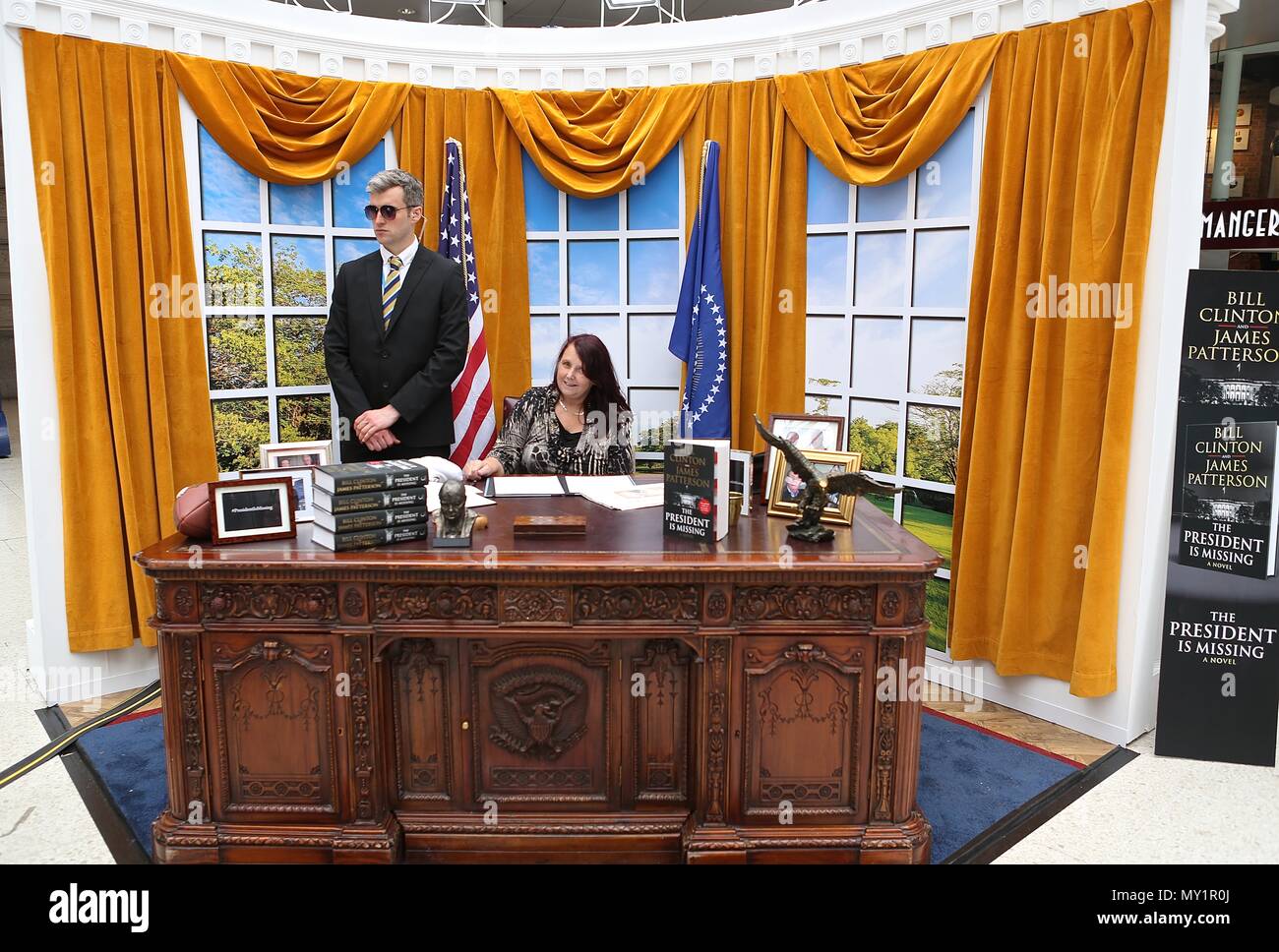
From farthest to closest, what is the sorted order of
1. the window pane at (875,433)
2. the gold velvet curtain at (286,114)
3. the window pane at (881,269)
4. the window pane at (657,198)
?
Answer: 1. the window pane at (657,198)
2. the window pane at (875,433)
3. the window pane at (881,269)
4. the gold velvet curtain at (286,114)

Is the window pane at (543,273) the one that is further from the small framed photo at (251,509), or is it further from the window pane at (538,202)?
the small framed photo at (251,509)

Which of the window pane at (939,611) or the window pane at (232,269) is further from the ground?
the window pane at (232,269)

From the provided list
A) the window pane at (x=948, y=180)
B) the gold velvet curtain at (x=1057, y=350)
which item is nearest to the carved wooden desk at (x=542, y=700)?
the gold velvet curtain at (x=1057, y=350)

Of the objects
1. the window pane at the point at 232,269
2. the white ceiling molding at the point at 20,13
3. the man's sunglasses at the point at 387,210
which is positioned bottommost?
the window pane at the point at 232,269

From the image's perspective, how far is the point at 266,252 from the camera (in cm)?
427

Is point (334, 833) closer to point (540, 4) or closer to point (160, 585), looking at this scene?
point (160, 585)

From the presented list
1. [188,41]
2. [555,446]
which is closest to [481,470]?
[555,446]

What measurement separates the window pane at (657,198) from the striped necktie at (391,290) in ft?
4.74

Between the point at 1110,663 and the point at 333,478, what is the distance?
9.59 feet

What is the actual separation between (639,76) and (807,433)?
8.36 ft

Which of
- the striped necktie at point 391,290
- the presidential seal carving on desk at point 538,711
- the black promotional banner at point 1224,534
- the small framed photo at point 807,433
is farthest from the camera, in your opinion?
the striped necktie at point 391,290

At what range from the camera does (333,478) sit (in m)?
2.34

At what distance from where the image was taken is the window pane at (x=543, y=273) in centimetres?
482

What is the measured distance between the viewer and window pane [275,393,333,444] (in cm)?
444
